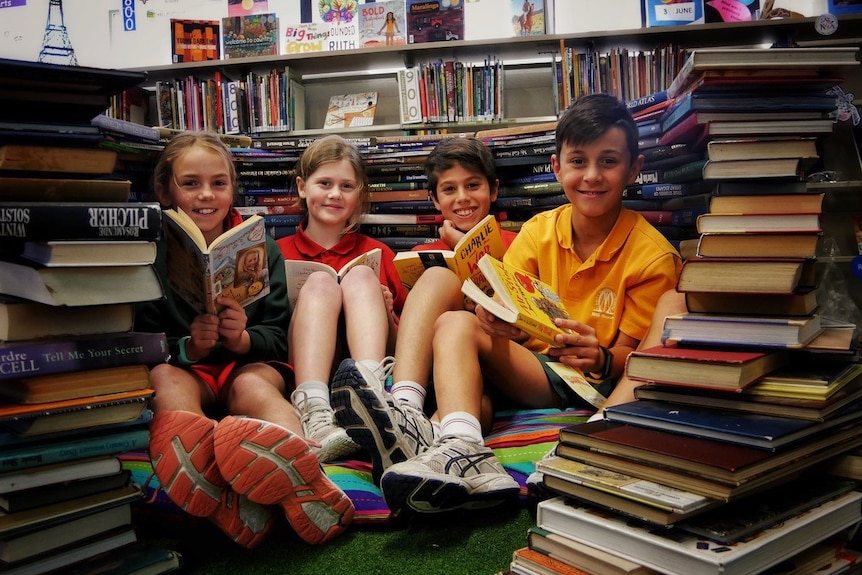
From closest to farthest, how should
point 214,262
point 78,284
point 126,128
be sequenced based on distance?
point 78,284
point 214,262
point 126,128

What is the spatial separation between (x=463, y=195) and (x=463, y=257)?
533 mm

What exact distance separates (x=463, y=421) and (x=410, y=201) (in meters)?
1.28

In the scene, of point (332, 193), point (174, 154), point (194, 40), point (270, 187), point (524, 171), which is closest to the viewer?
point (174, 154)

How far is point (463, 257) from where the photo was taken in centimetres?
146

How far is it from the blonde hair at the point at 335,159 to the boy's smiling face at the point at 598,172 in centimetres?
74

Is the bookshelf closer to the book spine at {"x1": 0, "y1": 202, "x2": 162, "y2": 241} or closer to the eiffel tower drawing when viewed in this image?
the eiffel tower drawing

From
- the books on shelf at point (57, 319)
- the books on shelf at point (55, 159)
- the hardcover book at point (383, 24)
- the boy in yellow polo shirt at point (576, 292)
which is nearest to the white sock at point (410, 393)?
the boy in yellow polo shirt at point (576, 292)

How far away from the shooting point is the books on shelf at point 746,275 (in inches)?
36.9

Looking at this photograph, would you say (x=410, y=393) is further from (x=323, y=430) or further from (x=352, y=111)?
(x=352, y=111)

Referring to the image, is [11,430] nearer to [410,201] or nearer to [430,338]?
[430,338]

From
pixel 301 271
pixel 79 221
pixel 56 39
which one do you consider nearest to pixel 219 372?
pixel 301 271

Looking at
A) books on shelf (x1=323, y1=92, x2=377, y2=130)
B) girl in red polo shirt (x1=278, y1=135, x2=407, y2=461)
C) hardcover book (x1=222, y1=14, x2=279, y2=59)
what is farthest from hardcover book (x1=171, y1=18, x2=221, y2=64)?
girl in red polo shirt (x1=278, y1=135, x2=407, y2=461)

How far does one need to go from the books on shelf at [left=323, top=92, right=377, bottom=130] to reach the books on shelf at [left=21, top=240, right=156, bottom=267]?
2495 millimetres

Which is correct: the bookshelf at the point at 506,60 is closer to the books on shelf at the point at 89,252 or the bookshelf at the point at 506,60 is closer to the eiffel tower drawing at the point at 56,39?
the eiffel tower drawing at the point at 56,39
